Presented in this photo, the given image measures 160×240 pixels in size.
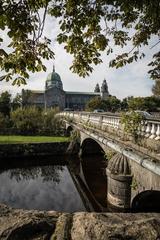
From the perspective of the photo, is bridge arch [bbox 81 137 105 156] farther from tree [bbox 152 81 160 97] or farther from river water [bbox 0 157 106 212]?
tree [bbox 152 81 160 97]

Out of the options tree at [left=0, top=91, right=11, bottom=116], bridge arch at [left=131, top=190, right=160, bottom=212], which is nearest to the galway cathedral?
tree at [left=0, top=91, right=11, bottom=116]

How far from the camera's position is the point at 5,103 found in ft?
180

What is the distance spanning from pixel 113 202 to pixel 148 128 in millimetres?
4250

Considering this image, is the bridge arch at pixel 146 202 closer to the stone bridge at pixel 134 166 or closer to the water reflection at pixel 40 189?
the stone bridge at pixel 134 166

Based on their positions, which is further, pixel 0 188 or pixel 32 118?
pixel 32 118

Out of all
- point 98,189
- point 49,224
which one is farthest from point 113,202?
point 49,224

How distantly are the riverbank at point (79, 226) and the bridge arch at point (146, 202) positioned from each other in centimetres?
775

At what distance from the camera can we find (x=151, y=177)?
705 cm

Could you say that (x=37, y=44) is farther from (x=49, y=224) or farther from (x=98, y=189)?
(x=98, y=189)

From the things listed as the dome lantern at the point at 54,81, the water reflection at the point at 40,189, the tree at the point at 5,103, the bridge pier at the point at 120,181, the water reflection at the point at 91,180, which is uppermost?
the dome lantern at the point at 54,81

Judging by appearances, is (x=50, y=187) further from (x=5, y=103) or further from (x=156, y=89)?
(x=156, y=89)

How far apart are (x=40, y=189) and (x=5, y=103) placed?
40491 mm

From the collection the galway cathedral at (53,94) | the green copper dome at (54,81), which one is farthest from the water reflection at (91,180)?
the green copper dome at (54,81)

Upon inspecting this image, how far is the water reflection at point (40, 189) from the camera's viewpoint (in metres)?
14.3
